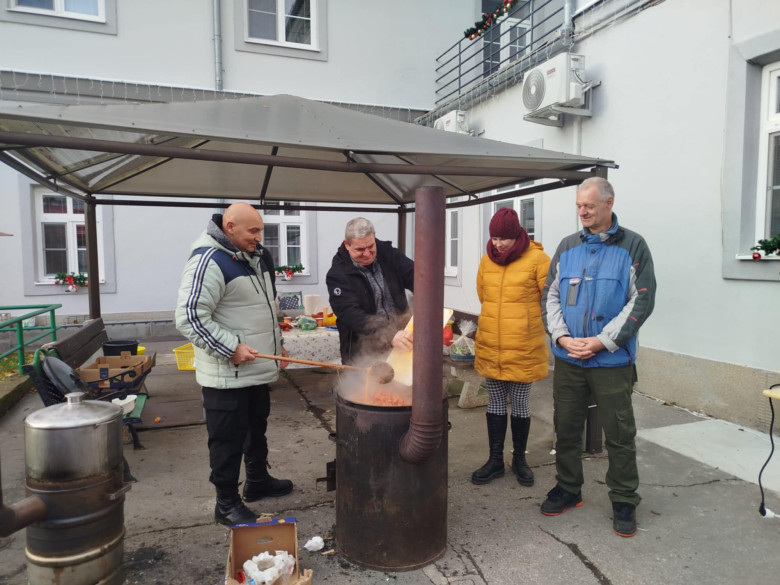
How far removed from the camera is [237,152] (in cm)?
387

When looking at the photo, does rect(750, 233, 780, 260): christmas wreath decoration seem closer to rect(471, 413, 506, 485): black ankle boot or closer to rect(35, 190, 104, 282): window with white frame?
rect(471, 413, 506, 485): black ankle boot

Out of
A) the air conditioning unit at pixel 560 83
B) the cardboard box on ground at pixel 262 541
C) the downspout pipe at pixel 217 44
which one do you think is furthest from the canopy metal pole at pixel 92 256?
the air conditioning unit at pixel 560 83

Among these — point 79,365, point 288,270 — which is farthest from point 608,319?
point 288,270

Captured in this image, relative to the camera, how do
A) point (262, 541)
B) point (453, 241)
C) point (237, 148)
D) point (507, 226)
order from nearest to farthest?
point (262, 541), point (507, 226), point (237, 148), point (453, 241)

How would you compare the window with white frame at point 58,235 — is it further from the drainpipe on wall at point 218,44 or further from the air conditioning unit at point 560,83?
the air conditioning unit at point 560,83

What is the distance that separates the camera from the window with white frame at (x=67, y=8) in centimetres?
903

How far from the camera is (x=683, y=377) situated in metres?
5.30

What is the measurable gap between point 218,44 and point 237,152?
292 inches

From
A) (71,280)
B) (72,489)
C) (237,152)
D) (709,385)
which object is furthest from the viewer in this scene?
(71,280)

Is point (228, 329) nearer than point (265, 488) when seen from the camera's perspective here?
Yes

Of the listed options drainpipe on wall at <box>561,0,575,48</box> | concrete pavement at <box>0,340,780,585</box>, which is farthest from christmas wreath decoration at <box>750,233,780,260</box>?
drainpipe on wall at <box>561,0,575,48</box>

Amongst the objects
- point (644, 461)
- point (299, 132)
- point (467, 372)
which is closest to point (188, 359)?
point (467, 372)

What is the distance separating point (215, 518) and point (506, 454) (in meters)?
2.33

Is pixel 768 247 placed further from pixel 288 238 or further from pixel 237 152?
pixel 288 238
